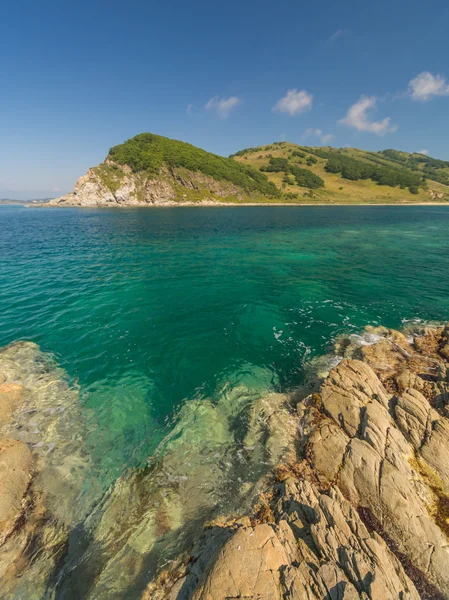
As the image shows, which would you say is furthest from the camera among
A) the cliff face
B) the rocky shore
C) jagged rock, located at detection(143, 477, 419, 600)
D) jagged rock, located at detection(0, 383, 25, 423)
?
the cliff face

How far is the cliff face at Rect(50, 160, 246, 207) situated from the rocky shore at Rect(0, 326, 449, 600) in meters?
178

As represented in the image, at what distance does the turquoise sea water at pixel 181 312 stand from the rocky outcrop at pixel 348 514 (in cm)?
480

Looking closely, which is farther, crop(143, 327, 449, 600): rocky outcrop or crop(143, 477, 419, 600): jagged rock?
crop(143, 327, 449, 600): rocky outcrop

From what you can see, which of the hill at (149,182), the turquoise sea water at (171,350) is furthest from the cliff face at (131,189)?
the turquoise sea water at (171,350)

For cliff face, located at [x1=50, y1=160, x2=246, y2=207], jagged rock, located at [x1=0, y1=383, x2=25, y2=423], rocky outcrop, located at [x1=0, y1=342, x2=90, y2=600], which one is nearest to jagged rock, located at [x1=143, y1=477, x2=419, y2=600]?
rocky outcrop, located at [x1=0, y1=342, x2=90, y2=600]

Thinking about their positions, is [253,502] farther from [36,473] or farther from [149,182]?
[149,182]

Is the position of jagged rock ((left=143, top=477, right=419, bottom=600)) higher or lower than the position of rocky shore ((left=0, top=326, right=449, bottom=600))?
higher

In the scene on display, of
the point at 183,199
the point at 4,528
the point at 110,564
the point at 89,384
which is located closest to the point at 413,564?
the point at 110,564

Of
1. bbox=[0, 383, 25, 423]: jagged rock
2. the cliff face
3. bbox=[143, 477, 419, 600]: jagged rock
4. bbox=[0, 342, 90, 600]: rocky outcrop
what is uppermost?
the cliff face

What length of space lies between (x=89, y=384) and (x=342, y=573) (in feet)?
51.2

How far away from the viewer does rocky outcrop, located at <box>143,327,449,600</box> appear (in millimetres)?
6637

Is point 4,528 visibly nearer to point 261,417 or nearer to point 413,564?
point 261,417

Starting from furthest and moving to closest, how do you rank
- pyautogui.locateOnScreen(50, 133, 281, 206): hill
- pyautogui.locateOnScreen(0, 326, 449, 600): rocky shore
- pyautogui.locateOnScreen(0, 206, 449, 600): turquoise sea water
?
pyautogui.locateOnScreen(50, 133, 281, 206): hill, pyautogui.locateOnScreen(0, 206, 449, 600): turquoise sea water, pyautogui.locateOnScreen(0, 326, 449, 600): rocky shore

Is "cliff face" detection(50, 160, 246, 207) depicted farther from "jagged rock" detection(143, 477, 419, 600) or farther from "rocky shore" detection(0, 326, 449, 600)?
"jagged rock" detection(143, 477, 419, 600)
